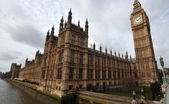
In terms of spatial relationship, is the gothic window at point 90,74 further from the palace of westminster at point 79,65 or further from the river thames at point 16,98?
the river thames at point 16,98

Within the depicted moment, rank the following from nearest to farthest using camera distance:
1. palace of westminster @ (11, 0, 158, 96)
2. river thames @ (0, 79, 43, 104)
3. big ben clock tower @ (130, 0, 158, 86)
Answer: river thames @ (0, 79, 43, 104) < palace of westminster @ (11, 0, 158, 96) < big ben clock tower @ (130, 0, 158, 86)

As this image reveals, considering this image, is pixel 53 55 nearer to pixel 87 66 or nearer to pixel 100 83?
pixel 87 66

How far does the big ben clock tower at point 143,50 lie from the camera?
51.7m

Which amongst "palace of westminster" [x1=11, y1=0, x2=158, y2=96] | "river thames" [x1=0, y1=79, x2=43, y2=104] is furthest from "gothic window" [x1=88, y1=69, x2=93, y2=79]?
"river thames" [x1=0, y1=79, x2=43, y2=104]

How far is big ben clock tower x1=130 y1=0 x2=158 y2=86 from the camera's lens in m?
51.7

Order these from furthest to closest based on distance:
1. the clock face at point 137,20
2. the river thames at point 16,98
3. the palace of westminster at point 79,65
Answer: the clock face at point 137,20 → the palace of westminster at point 79,65 → the river thames at point 16,98

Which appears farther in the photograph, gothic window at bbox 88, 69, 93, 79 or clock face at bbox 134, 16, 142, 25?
clock face at bbox 134, 16, 142, 25

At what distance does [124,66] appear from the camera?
52.2 meters

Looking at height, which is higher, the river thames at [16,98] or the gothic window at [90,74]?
the gothic window at [90,74]

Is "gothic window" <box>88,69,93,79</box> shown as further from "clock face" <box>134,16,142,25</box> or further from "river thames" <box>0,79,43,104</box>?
"clock face" <box>134,16,142,25</box>

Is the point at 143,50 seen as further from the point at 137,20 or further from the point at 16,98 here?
the point at 16,98

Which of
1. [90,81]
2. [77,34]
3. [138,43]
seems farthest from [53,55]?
[138,43]

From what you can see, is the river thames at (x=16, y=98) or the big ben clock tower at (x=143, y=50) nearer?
the river thames at (x=16, y=98)

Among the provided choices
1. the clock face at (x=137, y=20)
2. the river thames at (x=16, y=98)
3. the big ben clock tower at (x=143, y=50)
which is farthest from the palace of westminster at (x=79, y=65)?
the clock face at (x=137, y=20)
